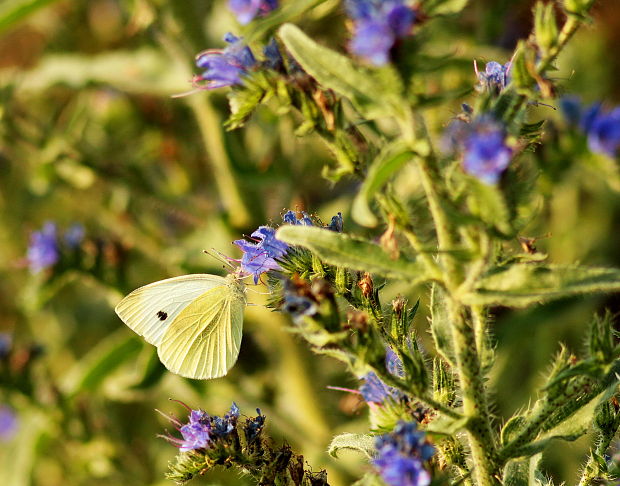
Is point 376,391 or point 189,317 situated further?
point 189,317

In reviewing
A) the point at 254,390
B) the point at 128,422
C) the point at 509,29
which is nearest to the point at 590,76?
the point at 509,29

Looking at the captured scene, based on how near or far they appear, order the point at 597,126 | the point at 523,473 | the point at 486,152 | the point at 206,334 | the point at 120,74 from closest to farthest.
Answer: the point at 486,152 → the point at 523,473 → the point at 206,334 → the point at 597,126 → the point at 120,74

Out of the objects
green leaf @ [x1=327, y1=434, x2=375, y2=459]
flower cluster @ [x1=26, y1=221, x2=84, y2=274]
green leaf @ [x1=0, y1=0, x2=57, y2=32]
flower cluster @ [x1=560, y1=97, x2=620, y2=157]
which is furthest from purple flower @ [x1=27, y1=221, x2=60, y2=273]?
flower cluster @ [x1=560, y1=97, x2=620, y2=157]

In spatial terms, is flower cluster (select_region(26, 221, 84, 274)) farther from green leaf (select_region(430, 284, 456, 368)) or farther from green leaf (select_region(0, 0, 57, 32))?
green leaf (select_region(430, 284, 456, 368))

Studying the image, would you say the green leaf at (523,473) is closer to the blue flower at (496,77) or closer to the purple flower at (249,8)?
the blue flower at (496,77)

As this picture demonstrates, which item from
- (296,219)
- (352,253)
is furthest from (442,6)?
(296,219)

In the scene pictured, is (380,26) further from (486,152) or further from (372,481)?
(372,481)
